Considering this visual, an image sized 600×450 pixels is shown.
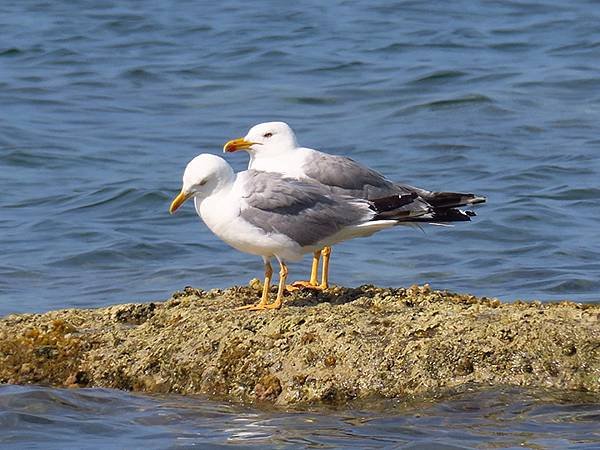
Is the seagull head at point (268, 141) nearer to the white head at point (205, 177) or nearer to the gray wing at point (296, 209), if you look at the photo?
the gray wing at point (296, 209)

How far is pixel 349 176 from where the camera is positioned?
776 cm

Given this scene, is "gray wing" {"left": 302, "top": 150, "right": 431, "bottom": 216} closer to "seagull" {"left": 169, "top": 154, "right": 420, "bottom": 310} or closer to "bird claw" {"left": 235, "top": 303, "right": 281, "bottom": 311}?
"seagull" {"left": 169, "top": 154, "right": 420, "bottom": 310}

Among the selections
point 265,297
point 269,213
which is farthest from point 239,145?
point 265,297

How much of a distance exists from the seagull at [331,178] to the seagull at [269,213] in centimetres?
13

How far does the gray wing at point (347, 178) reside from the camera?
25.2 feet

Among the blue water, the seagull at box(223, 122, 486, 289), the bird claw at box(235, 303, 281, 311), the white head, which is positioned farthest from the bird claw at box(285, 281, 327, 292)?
the blue water

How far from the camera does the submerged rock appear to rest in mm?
6047

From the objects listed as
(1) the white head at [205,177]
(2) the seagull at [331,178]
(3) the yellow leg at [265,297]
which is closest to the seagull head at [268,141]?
(2) the seagull at [331,178]

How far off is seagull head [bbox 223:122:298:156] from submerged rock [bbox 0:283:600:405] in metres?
1.51

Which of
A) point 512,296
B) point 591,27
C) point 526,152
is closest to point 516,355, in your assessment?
point 512,296

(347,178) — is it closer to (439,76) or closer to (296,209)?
(296,209)

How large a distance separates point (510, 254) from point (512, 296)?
1472 millimetres

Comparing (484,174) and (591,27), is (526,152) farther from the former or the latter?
(591,27)

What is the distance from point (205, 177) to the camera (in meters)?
6.84
